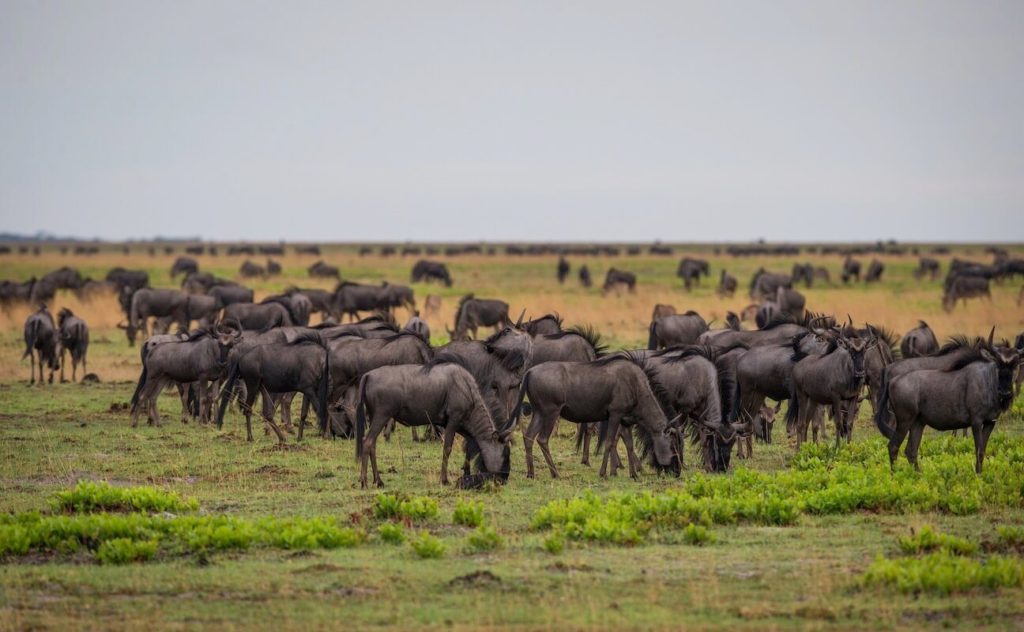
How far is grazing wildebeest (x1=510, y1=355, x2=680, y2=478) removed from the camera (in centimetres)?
1401

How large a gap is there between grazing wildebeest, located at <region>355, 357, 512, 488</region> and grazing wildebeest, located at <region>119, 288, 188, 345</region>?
62.3ft

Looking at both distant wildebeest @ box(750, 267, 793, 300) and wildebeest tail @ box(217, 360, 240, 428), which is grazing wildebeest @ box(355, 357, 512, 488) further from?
distant wildebeest @ box(750, 267, 793, 300)

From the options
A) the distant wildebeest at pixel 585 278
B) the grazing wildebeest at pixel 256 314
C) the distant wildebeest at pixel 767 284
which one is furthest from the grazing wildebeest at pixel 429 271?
the grazing wildebeest at pixel 256 314

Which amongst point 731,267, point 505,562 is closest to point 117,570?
point 505,562

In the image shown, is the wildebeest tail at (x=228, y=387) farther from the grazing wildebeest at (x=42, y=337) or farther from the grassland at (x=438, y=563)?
the grazing wildebeest at (x=42, y=337)

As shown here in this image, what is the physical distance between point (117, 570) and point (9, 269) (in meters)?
65.6

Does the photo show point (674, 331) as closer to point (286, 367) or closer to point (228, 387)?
point (286, 367)

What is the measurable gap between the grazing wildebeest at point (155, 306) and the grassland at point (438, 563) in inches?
521

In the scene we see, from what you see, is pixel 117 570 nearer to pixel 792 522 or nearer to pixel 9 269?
pixel 792 522

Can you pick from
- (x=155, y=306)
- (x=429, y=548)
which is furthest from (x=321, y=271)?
(x=429, y=548)

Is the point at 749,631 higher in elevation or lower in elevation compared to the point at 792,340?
lower

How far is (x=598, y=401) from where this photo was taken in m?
14.1

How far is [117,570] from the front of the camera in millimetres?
9641

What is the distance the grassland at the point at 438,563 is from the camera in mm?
8328
